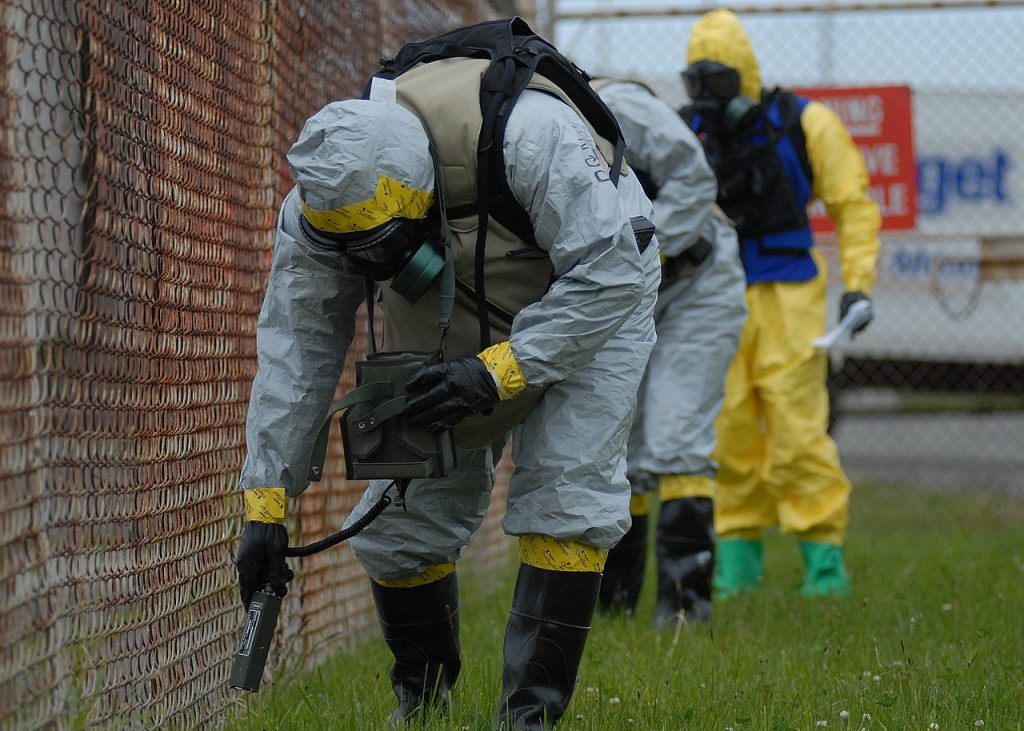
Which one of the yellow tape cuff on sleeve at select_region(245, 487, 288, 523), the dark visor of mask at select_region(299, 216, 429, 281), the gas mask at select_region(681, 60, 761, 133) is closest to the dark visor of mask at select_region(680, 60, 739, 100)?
the gas mask at select_region(681, 60, 761, 133)

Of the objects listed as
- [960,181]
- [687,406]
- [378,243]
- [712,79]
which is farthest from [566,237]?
→ [960,181]

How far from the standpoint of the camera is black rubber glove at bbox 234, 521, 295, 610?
307 cm

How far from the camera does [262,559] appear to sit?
3.09 meters

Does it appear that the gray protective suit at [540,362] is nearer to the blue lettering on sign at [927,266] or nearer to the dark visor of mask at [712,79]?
the dark visor of mask at [712,79]

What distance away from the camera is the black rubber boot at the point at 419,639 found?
11.4 ft

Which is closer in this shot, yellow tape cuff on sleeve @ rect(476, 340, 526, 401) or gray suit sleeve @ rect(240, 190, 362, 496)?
yellow tape cuff on sleeve @ rect(476, 340, 526, 401)

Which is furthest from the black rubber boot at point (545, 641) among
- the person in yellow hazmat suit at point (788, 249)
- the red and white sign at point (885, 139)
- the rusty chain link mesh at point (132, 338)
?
the red and white sign at point (885, 139)

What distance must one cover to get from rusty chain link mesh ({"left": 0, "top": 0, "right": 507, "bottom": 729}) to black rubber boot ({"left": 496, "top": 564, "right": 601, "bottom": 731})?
801 mm

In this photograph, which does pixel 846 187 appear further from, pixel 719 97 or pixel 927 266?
pixel 927 266

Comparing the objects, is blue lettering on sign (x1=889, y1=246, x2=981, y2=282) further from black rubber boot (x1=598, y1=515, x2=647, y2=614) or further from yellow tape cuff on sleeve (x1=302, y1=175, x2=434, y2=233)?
yellow tape cuff on sleeve (x1=302, y1=175, x2=434, y2=233)

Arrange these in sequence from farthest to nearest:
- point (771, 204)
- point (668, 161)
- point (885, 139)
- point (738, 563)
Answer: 1. point (885, 139)
2. point (738, 563)
3. point (771, 204)
4. point (668, 161)

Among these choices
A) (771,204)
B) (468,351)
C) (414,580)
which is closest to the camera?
(468,351)

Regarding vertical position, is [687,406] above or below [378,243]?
below

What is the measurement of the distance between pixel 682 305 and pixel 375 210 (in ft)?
7.79
